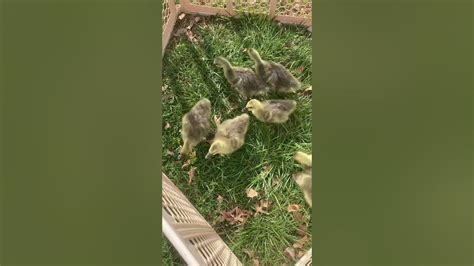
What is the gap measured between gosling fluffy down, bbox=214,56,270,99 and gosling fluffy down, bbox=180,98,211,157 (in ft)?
0.47

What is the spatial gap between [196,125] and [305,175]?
19.2 inches

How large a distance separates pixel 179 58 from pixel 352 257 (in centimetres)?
110

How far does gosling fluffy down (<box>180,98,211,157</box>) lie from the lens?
4.92ft

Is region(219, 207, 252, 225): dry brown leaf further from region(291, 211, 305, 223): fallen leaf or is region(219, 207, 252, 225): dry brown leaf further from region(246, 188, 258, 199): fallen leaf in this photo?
region(291, 211, 305, 223): fallen leaf

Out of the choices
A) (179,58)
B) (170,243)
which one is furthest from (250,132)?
(170,243)

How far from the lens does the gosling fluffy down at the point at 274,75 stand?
1478 millimetres

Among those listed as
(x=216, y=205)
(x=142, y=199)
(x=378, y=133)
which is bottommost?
(x=216, y=205)

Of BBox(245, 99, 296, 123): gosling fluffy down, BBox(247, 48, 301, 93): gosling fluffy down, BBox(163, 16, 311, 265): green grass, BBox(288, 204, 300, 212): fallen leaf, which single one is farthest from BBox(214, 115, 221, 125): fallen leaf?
BBox(288, 204, 300, 212): fallen leaf

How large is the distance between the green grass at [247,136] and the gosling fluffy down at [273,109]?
1.9 inches

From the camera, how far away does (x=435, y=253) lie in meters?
Result: 0.81

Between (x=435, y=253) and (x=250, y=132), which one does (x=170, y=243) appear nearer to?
(x=435, y=253)

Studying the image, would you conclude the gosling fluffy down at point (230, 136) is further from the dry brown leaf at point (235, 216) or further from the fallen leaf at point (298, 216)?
the fallen leaf at point (298, 216)

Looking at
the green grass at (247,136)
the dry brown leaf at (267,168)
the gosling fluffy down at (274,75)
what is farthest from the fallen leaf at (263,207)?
the gosling fluffy down at (274,75)

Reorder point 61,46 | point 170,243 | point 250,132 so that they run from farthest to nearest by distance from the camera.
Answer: point 250,132, point 170,243, point 61,46
